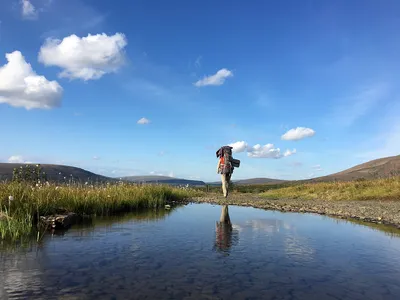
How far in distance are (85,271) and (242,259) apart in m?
3.11

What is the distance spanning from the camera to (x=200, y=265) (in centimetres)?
656

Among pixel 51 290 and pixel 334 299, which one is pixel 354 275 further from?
pixel 51 290

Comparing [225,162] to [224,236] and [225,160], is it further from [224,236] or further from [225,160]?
[224,236]

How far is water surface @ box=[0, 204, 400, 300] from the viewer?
5.19 meters

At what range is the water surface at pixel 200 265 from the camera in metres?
5.19

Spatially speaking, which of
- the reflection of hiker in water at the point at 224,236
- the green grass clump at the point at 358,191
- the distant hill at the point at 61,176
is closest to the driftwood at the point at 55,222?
the distant hill at the point at 61,176

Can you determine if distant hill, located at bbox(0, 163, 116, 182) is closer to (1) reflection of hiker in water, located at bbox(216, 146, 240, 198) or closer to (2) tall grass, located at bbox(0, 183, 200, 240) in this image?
(2) tall grass, located at bbox(0, 183, 200, 240)

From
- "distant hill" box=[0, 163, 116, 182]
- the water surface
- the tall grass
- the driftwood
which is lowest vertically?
the water surface

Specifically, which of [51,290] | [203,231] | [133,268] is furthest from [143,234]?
[51,290]

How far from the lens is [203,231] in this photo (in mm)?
10555

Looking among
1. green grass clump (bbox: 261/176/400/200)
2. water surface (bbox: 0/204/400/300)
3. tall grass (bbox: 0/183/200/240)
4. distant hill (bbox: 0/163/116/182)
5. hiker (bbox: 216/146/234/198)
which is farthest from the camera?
green grass clump (bbox: 261/176/400/200)

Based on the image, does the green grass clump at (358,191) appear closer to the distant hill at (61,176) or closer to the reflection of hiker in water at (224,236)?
the reflection of hiker in water at (224,236)

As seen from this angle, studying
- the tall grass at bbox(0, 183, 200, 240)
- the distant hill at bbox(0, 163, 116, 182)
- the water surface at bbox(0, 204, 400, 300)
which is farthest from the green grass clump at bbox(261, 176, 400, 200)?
the distant hill at bbox(0, 163, 116, 182)

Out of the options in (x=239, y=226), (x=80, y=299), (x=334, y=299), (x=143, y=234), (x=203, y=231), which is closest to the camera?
(x=80, y=299)
